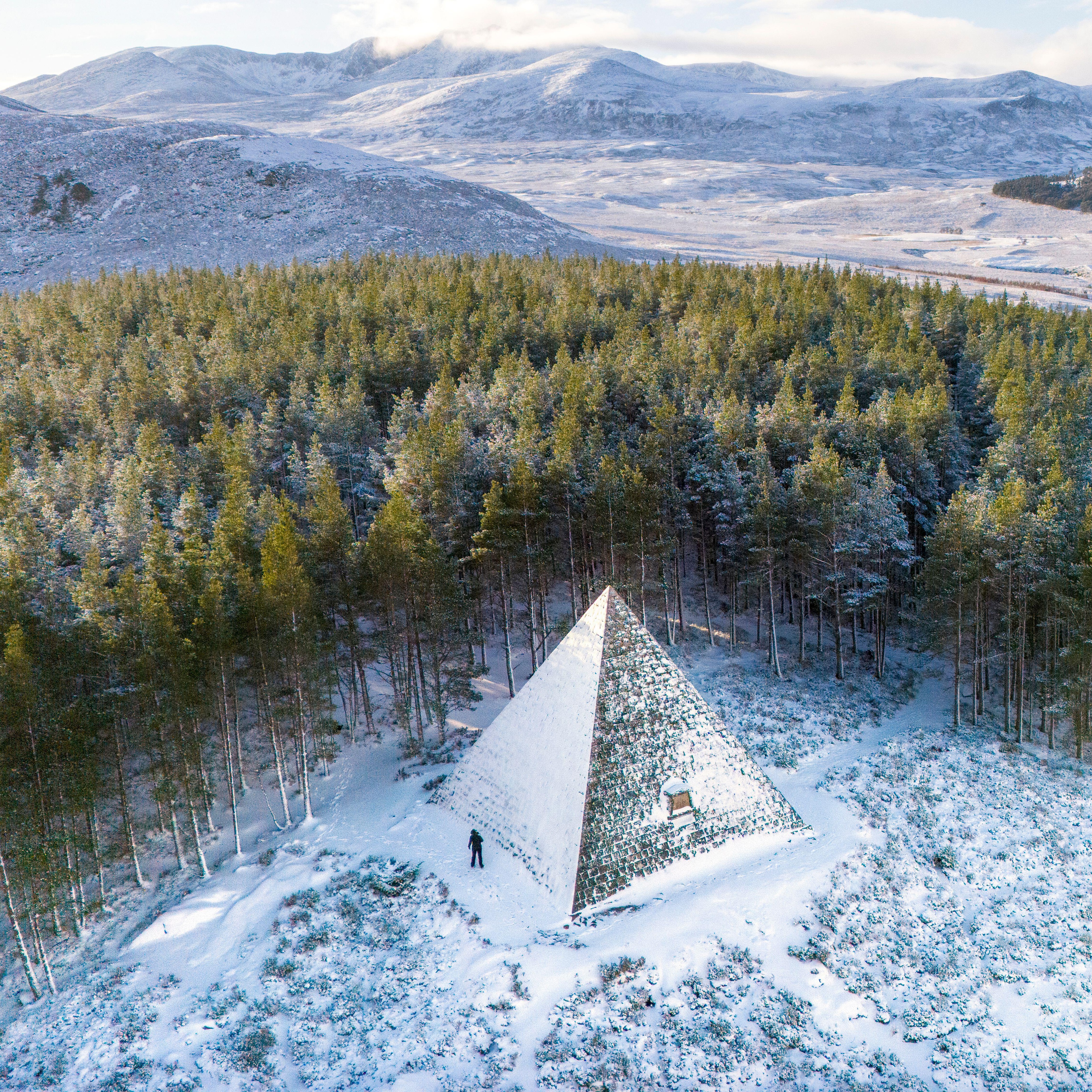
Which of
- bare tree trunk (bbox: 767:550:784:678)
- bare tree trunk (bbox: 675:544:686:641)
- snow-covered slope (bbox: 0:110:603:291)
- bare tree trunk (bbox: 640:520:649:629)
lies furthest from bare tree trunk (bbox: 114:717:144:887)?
snow-covered slope (bbox: 0:110:603:291)

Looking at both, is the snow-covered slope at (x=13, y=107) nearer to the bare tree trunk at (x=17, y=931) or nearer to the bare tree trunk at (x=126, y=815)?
the bare tree trunk at (x=126, y=815)

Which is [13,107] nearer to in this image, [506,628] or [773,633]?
[506,628]

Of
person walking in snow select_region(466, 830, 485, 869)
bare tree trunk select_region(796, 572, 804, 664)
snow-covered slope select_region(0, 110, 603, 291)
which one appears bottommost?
bare tree trunk select_region(796, 572, 804, 664)

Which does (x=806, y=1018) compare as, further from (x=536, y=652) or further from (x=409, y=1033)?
(x=536, y=652)

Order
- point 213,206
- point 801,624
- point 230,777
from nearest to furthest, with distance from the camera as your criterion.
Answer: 1. point 230,777
2. point 801,624
3. point 213,206

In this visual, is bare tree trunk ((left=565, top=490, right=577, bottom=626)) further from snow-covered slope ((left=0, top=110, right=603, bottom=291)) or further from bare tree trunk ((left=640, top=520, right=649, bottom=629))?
snow-covered slope ((left=0, top=110, right=603, bottom=291))

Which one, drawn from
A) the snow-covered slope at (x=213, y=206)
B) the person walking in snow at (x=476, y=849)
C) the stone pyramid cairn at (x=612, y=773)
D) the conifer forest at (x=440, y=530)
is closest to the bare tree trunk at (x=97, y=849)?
the conifer forest at (x=440, y=530)

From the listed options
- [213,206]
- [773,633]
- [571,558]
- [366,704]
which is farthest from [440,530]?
[213,206]
